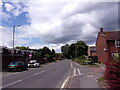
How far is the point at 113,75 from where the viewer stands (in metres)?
5.26

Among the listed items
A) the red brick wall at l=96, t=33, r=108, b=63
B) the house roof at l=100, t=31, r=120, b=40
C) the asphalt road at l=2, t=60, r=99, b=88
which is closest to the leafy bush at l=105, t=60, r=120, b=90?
the asphalt road at l=2, t=60, r=99, b=88

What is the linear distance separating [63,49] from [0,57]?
12737 cm

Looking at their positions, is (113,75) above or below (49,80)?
above

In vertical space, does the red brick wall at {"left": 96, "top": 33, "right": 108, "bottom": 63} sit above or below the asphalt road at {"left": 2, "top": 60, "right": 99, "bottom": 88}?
above

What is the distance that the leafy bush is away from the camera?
16.3ft

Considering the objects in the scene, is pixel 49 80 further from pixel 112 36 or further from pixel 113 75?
pixel 112 36

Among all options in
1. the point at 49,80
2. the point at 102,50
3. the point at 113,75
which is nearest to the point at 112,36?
the point at 102,50

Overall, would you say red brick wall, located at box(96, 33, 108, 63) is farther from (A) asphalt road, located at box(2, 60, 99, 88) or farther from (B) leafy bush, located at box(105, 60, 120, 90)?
(B) leafy bush, located at box(105, 60, 120, 90)

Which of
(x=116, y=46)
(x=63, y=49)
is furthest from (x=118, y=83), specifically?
(x=63, y=49)

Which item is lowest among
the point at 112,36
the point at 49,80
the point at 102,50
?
the point at 49,80

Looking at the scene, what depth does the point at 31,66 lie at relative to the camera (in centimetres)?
3241

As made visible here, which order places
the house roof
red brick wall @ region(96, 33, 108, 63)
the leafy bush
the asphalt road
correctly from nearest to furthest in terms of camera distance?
the leafy bush < the asphalt road < the house roof < red brick wall @ region(96, 33, 108, 63)

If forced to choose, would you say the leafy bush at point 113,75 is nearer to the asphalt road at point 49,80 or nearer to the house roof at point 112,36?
the asphalt road at point 49,80

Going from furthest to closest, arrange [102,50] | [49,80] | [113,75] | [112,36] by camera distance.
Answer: [102,50], [112,36], [49,80], [113,75]
